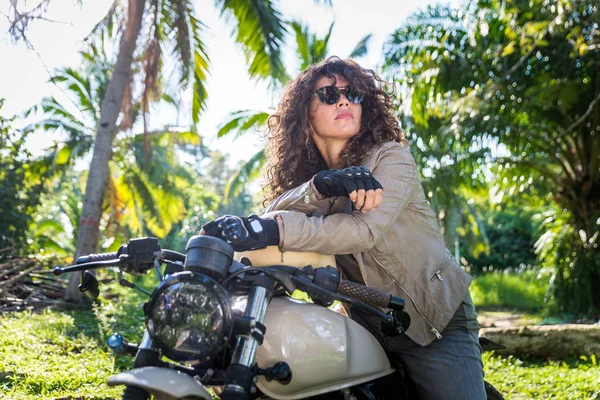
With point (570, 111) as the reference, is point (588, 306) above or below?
below

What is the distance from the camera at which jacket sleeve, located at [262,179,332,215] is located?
2.17 metres

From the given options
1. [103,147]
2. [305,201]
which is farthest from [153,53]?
[305,201]

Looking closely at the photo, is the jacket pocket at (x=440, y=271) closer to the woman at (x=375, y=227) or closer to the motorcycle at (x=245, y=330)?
the woman at (x=375, y=227)

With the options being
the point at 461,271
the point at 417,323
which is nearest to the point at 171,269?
the point at 417,323

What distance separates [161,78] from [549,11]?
6.52 m

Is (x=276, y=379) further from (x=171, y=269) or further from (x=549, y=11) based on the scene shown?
(x=549, y=11)

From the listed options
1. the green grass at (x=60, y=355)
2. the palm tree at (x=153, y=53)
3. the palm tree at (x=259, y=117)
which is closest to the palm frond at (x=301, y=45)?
the palm tree at (x=259, y=117)

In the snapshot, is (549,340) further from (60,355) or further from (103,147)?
(103,147)

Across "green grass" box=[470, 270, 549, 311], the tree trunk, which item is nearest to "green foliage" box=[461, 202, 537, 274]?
"green grass" box=[470, 270, 549, 311]

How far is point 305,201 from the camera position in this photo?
2.20m

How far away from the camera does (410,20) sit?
43.9 ft

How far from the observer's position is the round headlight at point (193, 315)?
1471mm

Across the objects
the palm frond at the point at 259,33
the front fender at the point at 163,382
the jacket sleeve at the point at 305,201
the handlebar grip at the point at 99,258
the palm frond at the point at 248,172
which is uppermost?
the palm frond at the point at 259,33

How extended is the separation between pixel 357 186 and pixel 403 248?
55cm
